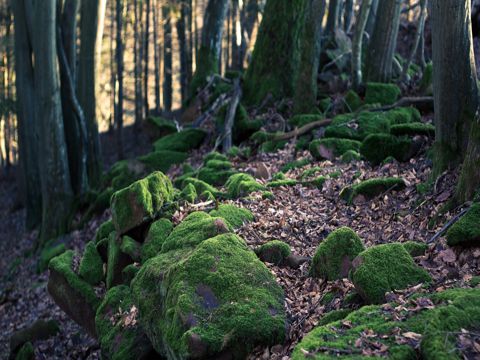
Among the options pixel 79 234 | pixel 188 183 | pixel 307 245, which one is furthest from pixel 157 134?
pixel 307 245

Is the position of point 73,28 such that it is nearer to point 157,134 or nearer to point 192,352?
point 157,134

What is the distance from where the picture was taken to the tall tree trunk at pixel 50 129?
14.9 m

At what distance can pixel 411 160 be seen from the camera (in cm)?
936

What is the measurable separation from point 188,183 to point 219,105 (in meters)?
5.99

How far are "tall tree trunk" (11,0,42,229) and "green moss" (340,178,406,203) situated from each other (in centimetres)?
1221

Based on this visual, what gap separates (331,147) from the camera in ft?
36.0

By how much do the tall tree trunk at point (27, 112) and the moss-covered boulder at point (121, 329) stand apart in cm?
1113

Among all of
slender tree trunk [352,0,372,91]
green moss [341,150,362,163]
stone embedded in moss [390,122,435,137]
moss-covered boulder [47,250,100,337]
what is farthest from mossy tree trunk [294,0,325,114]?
moss-covered boulder [47,250,100,337]

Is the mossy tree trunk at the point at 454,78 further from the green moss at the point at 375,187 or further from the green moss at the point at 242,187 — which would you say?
the green moss at the point at 242,187

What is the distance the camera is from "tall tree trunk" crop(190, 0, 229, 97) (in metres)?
17.8

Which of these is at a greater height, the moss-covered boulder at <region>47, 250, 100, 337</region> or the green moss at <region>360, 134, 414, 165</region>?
the green moss at <region>360, 134, 414, 165</region>

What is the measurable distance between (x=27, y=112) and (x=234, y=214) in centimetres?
1324

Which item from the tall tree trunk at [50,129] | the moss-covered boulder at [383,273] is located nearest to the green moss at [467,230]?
the moss-covered boulder at [383,273]

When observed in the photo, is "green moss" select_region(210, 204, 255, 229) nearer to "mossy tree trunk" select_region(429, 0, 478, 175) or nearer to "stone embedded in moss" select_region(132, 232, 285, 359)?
"stone embedded in moss" select_region(132, 232, 285, 359)
